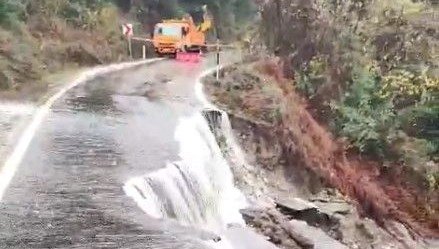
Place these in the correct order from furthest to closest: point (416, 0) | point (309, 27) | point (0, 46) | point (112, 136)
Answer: point (416, 0) < point (309, 27) < point (0, 46) < point (112, 136)

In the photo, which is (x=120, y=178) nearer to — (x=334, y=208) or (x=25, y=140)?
(x=25, y=140)

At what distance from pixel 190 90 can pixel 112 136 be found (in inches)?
239

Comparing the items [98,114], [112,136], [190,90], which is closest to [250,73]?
[190,90]

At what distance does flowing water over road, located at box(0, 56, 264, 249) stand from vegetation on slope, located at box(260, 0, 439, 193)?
4.71m

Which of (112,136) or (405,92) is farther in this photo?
(405,92)

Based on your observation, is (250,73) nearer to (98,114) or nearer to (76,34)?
(98,114)

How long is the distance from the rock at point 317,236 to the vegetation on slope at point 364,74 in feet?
19.6

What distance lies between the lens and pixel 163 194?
11070mm

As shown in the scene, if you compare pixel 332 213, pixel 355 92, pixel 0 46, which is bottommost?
pixel 332 213

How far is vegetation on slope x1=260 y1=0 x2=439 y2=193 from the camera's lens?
66.0ft

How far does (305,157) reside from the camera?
17.1m

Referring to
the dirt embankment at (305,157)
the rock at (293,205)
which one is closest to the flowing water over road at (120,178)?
the rock at (293,205)

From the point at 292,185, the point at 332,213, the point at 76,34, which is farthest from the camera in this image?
the point at 76,34

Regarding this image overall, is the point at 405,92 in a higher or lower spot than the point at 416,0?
lower
